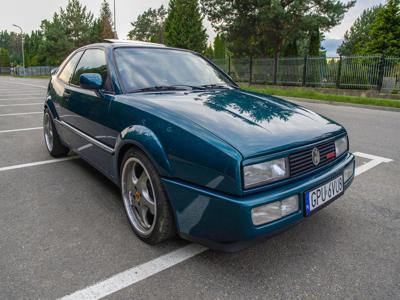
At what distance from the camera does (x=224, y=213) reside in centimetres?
174

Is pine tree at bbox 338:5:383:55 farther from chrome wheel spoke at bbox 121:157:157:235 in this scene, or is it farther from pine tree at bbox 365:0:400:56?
chrome wheel spoke at bbox 121:157:157:235

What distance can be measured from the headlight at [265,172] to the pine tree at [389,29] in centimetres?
2766

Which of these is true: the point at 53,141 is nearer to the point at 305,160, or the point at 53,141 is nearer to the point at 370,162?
the point at 305,160

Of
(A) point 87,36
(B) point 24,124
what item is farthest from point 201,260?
(A) point 87,36

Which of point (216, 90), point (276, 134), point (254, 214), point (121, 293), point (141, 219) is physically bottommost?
point (121, 293)

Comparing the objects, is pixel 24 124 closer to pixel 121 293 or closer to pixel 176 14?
pixel 121 293

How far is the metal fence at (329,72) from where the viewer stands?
44.0 feet

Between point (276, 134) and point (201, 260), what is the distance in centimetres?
97

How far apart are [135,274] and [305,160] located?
1.28m

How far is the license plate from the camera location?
1981 millimetres

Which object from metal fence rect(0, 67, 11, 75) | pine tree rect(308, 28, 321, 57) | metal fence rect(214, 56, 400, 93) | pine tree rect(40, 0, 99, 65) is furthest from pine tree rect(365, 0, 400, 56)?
metal fence rect(0, 67, 11, 75)

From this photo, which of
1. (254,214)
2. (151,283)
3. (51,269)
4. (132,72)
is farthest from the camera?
(132,72)

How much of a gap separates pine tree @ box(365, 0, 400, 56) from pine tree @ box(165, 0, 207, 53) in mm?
17047

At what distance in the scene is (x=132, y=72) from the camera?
286cm
